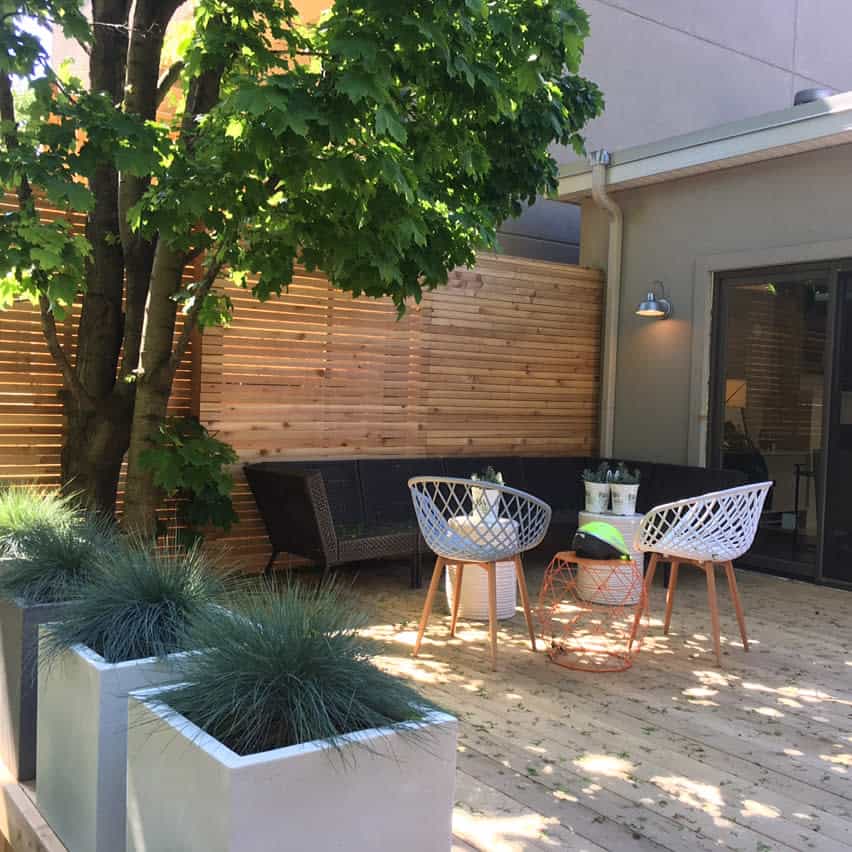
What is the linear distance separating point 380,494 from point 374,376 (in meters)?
0.93

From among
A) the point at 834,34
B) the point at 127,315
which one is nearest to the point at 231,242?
the point at 127,315

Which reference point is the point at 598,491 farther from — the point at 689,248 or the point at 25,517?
the point at 25,517

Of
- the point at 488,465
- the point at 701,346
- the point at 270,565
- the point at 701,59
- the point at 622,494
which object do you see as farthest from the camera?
the point at 701,59

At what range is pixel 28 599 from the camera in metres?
2.84

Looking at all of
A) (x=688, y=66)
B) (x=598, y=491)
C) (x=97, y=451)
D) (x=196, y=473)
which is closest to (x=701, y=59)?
(x=688, y=66)

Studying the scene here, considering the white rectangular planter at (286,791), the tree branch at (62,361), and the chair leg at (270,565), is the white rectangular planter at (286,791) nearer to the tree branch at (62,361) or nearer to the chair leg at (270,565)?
the tree branch at (62,361)

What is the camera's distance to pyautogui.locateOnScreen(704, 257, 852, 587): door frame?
6.59 metres

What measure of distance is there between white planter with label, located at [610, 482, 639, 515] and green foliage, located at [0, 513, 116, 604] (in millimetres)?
3951

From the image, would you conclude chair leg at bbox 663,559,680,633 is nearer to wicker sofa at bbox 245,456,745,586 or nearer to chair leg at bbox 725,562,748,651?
chair leg at bbox 725,562,748,651

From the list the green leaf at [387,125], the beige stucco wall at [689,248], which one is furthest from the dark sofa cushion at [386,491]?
the green leaf at [387,125]

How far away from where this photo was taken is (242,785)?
1707 mm

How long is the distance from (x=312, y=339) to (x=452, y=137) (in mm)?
3329

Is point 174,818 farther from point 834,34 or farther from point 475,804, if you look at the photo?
point 834,34

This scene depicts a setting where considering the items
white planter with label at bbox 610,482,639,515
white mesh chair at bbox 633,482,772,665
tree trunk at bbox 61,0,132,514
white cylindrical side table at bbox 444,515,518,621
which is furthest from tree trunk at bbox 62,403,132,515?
white planter with label at bbox 610,482,639,515
